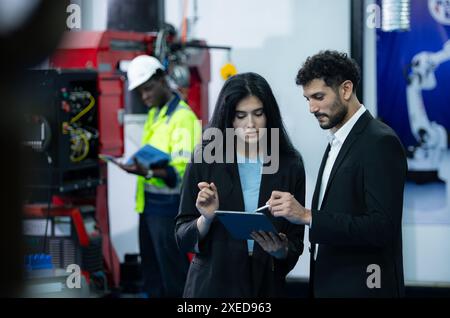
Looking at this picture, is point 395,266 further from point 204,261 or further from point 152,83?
point 152,83

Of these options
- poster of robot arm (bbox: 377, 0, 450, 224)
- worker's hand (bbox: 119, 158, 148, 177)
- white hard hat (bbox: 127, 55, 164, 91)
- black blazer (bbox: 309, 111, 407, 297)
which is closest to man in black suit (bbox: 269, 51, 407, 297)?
black blazer (bbox: 309, 111, 407, 297)

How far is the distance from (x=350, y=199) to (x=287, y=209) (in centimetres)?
18

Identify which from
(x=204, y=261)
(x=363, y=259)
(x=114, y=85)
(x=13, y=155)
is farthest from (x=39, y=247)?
(x=13, y=155)

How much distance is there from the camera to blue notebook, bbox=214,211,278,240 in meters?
1.83

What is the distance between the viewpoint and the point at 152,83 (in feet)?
13.4

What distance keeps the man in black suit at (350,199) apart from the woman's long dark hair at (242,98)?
0.12 meters

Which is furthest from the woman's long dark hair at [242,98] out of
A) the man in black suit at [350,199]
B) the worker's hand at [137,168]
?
the worker's hand at [137,168]

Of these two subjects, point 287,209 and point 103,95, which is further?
point 103,95

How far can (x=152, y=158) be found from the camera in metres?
3.91

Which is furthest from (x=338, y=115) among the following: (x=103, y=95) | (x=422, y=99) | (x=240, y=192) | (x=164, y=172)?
(x=422, y=99)

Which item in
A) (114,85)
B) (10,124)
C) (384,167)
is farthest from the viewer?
(114,85)

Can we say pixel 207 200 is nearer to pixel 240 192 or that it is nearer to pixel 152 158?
pixel 240 192

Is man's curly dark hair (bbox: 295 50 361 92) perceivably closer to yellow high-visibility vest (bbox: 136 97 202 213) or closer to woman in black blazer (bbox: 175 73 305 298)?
woman in black blazer (bbox: 175 73 305 298)
